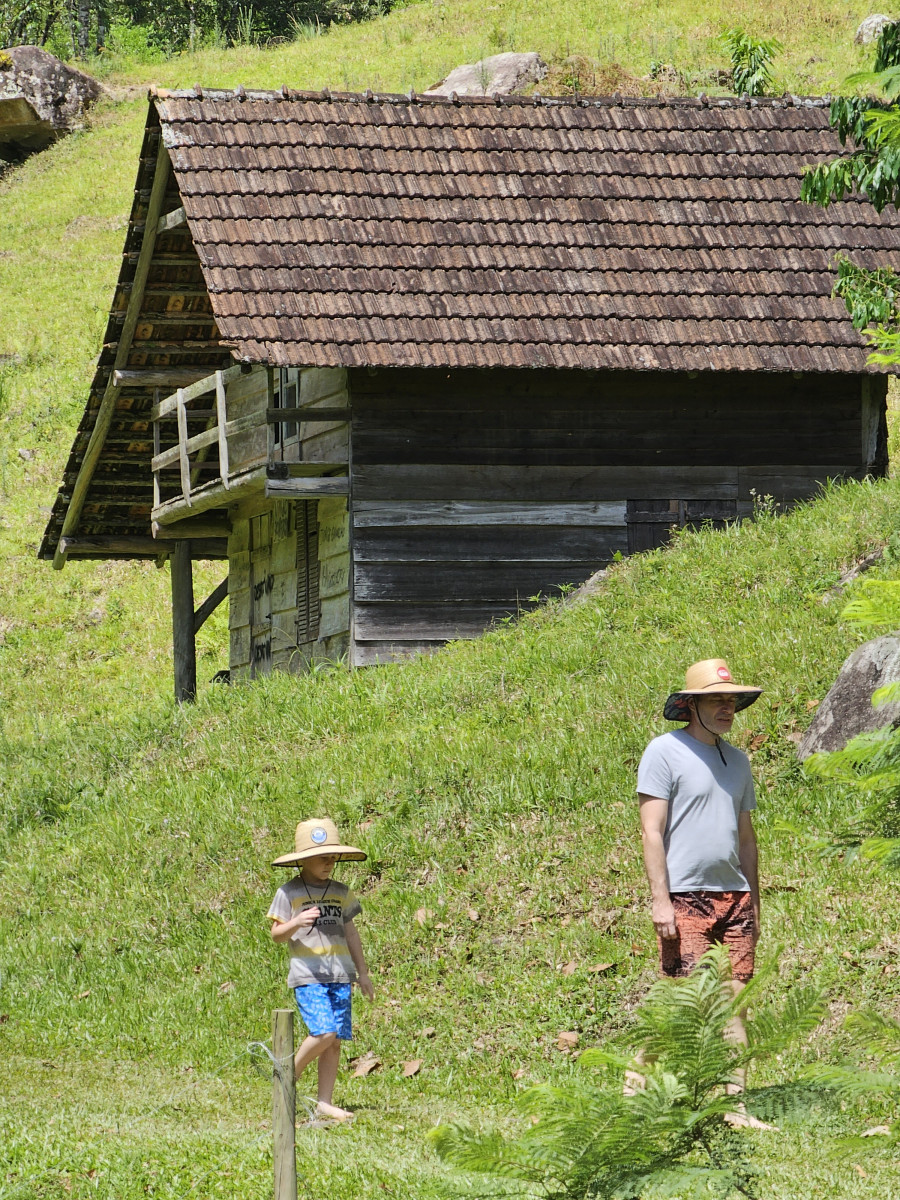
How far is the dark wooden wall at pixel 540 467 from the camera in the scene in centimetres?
1631

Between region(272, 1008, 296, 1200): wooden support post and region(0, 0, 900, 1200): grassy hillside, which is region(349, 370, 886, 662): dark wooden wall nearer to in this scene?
region(0, 0, 900, 1200): grassy hillside

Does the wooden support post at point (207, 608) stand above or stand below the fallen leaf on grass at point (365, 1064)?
below

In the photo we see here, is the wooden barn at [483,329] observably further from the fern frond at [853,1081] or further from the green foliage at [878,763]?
the fern frond at [853,1081]

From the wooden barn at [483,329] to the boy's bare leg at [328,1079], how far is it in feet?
29.5

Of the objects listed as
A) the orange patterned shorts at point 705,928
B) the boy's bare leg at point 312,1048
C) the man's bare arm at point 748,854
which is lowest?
the boy's bare leg at point 312,1048

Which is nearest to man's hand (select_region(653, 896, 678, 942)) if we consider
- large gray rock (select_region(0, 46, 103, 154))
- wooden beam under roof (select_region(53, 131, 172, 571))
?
wooden beam under roof (select_region(53, 131, 172, 571))

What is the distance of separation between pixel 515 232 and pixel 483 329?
1751 millimetres

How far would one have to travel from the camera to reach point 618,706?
1154cm

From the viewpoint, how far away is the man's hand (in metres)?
6.18

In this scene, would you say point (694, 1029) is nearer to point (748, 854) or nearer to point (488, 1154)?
point (488, 1154)

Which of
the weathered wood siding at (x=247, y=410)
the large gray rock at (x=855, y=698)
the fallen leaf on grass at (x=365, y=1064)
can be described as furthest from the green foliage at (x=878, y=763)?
the weathered wood siding at (x=247, y=410)

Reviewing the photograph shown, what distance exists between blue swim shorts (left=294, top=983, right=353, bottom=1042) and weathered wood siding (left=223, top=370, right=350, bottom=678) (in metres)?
9.26

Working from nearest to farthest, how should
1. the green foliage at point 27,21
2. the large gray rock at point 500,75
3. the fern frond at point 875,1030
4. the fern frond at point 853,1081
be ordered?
the fern frond at point 853,1081, the fern frond at point 875,1030, the large gray rock at point 500,75, the green foliage at point 27,21

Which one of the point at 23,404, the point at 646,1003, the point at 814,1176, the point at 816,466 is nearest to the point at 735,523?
the point at 816,466
